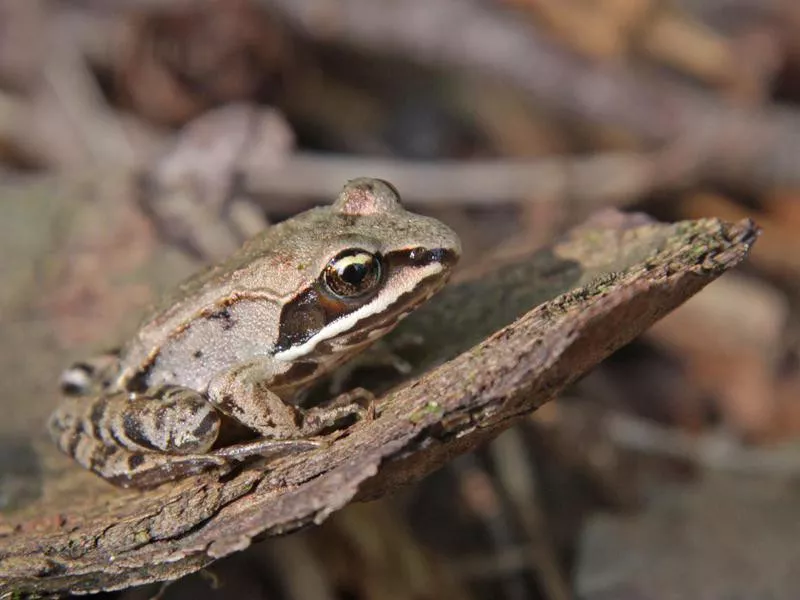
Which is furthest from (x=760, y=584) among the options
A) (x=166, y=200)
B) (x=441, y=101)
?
(x=441, y=101)

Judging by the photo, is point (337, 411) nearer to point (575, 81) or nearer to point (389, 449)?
point (389, 449)

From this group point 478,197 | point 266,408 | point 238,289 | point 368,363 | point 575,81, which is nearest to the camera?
point 266,408

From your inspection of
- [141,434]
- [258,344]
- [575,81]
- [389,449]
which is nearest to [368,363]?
[258,344]

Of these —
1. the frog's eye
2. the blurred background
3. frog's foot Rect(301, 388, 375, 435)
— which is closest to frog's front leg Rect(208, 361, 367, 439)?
frog's foot Rect(301, 388, 375, 435)

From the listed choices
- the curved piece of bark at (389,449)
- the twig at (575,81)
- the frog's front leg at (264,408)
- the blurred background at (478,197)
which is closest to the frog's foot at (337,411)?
the frog's front leg at (264,408)

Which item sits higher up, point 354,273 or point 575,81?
point 575,81

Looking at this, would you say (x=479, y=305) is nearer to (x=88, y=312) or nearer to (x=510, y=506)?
(x=510, y=506)

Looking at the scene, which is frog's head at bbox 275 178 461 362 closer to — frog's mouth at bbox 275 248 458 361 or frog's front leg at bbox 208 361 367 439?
frog's mouth at bbox 275 248 458 361

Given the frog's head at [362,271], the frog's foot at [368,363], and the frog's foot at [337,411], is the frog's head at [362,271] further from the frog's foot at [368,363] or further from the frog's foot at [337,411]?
the frog's foot at [337,411]
